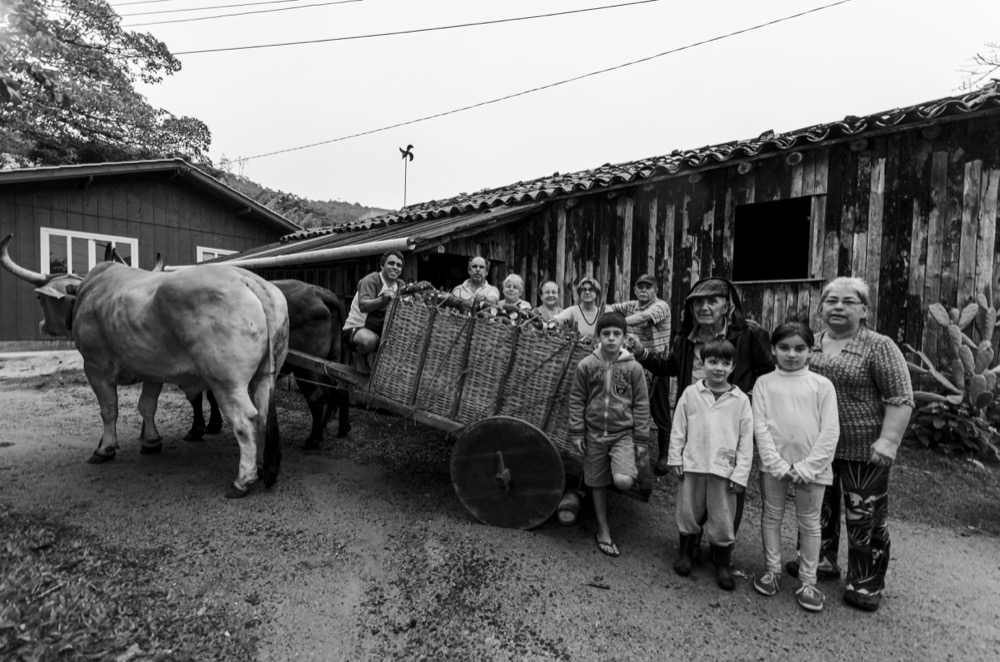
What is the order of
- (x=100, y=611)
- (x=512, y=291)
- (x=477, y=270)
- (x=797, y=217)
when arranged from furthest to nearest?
(x=797, y=217), (x=477, y=270), (x=512, y=291), (x=100, y=611)

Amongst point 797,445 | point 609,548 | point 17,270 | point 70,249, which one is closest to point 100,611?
point 609,548

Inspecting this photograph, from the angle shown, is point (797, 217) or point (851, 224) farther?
point (797, 217)

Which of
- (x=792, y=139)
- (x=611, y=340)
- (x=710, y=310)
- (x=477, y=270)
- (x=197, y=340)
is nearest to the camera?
(x=611, y=340)

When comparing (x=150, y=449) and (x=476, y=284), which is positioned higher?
(x=476, y=284)

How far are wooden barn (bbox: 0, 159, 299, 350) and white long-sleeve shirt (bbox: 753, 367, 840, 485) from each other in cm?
1199

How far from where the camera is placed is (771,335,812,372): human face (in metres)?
2.55

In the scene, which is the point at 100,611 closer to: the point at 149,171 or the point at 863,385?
the point at 863,385

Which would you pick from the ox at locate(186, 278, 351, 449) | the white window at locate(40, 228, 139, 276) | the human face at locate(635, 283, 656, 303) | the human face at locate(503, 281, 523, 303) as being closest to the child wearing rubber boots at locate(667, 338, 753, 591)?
the human face at locate(635, 283, 656, 303)

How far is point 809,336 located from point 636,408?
0.97 m

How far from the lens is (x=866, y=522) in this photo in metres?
2.50

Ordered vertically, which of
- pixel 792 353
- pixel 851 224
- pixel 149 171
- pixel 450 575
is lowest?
pixel 450 575

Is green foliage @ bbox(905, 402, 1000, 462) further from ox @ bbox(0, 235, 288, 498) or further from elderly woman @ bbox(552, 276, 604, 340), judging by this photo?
ox @ bbox(0, 235, 288, 498)

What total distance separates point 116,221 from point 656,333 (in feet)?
41.5

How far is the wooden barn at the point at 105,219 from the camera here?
10.2 m
